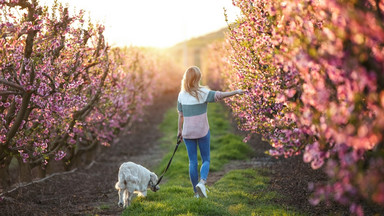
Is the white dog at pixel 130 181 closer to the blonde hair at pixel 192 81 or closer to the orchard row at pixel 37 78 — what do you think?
the orchard row at pixel 37 78

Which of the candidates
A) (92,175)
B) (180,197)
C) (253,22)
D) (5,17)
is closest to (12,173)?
(92,175)

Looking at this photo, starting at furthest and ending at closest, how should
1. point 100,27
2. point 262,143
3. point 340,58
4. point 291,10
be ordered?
point 262,143
point 100,27
point 291,10
point 340,58

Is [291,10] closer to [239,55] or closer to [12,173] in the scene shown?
[239,55]

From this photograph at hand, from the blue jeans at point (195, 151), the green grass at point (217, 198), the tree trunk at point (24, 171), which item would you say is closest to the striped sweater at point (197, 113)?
the blue jeans at point (195, 151)

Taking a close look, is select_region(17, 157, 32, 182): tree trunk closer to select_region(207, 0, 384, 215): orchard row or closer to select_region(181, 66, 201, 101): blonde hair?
select_region(181, 66, 201, 101): blonde hair

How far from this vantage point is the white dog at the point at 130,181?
26.4 ft

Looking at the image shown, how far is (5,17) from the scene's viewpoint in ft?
26.5

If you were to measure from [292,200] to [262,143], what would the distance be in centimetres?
706

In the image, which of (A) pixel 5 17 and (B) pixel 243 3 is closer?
(A) pixel 5 17

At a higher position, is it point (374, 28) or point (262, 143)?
point (374, 28)

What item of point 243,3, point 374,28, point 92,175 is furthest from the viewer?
point 92,175

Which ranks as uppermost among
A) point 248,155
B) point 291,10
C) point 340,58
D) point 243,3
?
point 243,3

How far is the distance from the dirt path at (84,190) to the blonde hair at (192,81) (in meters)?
3.10

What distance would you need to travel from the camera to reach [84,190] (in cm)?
1135
